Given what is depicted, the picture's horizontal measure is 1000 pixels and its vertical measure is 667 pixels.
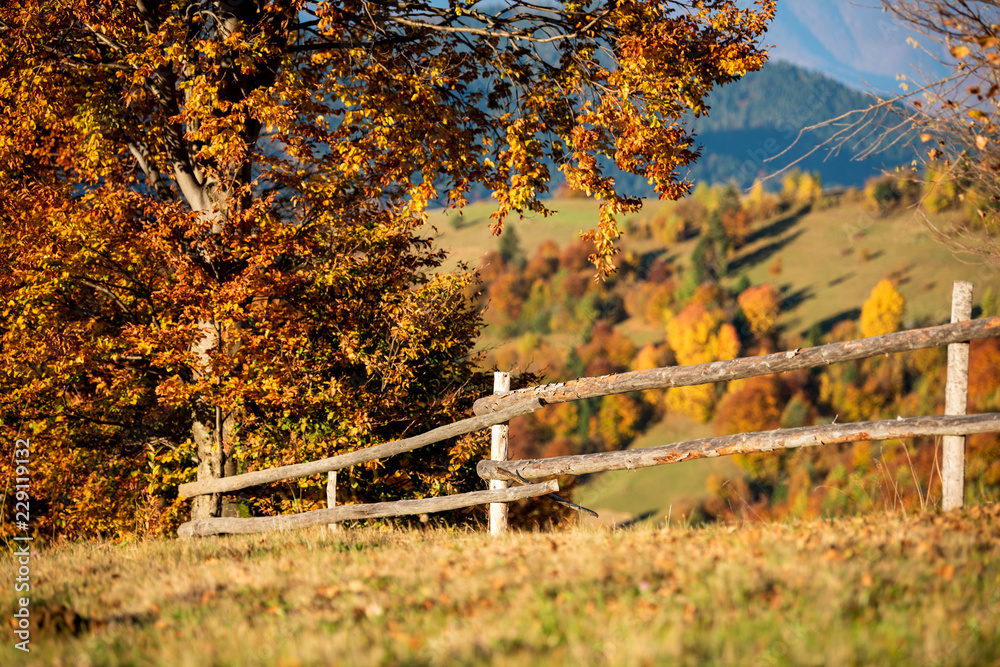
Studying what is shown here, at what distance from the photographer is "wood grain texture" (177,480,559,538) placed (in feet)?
23.2

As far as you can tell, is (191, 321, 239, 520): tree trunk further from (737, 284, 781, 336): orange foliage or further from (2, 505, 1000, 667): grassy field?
(737, 284, 781, 336): orange foliage

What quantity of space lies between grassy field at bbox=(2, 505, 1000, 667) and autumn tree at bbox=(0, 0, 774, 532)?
5.19 m

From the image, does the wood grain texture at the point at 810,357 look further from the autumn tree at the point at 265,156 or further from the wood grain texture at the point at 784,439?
the autumn tree at the point at 265,156

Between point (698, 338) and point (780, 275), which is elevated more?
point (780, 275)

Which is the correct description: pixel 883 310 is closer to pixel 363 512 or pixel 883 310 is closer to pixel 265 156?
pixel 265 156

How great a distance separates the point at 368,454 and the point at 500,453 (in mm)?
1608

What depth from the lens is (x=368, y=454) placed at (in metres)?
8.18

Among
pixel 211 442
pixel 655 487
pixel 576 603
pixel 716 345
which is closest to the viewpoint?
pixel 576 603

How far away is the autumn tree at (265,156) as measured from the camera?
961 cm

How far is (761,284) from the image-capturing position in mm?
157125

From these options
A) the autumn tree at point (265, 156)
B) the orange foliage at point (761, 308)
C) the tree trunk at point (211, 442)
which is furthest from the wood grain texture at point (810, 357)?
the orange foliage at point (761, 308)

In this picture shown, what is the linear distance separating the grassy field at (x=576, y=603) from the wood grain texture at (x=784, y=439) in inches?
25.6

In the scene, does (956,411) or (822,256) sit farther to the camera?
(822,256)

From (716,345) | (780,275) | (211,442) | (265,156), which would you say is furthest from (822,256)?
(265,156)
